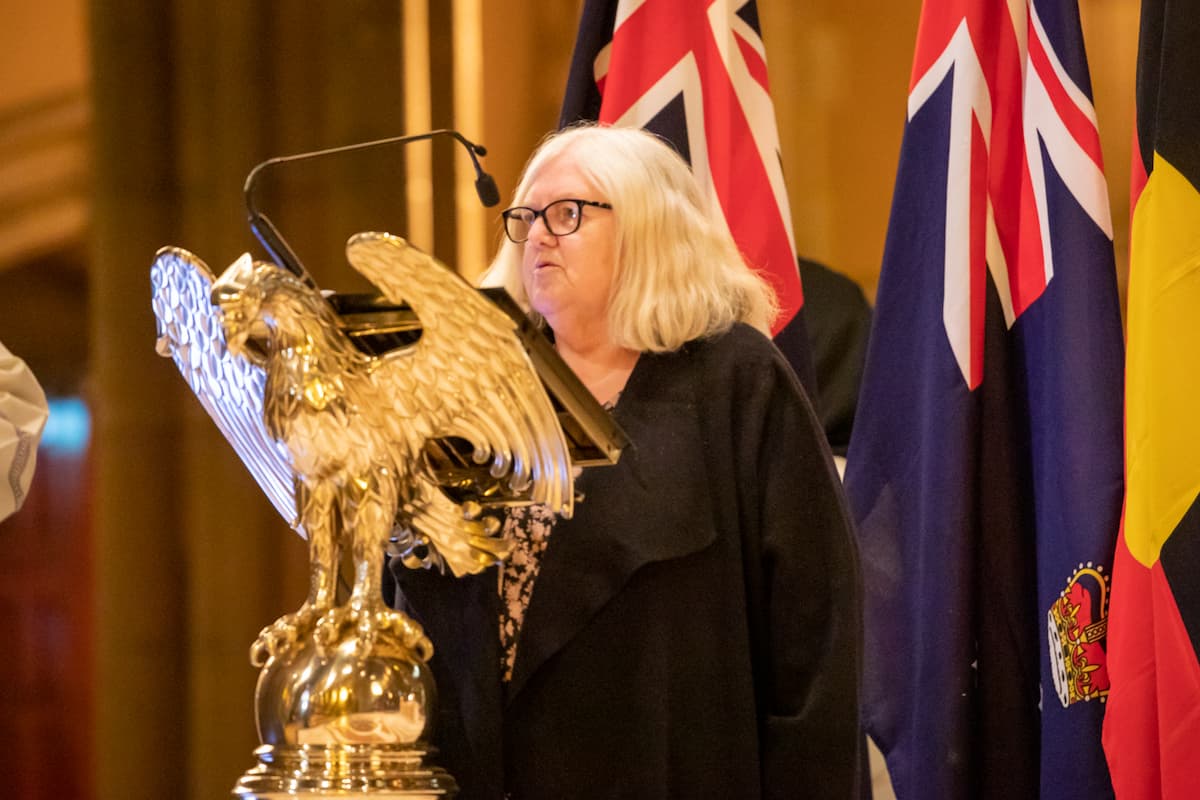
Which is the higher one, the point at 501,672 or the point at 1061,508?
the point at 1061,508

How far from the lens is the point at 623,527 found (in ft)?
6.19

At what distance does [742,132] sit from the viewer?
2766mm

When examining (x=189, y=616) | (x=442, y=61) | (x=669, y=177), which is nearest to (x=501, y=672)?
(x=669, y=177)

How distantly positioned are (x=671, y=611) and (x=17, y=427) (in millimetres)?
1288

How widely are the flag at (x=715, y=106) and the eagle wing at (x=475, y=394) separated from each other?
1.15m

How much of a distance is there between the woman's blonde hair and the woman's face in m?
0.01

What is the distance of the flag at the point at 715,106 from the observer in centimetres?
272

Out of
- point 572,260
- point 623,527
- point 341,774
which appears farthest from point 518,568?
point 341,774

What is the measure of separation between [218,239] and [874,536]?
1.64 meters

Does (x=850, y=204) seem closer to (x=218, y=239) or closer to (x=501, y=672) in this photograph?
(x=218, y=239)

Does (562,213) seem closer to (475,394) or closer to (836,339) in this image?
(475,394)

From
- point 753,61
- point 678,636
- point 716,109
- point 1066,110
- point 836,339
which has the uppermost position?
point 753,61

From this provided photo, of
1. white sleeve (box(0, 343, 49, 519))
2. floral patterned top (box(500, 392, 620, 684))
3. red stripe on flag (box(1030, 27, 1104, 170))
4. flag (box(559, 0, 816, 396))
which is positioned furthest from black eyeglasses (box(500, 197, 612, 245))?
white sleeve (box(0, 343, 49, 519))

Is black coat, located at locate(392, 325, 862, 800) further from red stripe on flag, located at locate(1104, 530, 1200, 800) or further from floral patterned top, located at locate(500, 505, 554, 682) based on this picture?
red stripe on flag, located at locate(1104, 530, 1200, 800)
